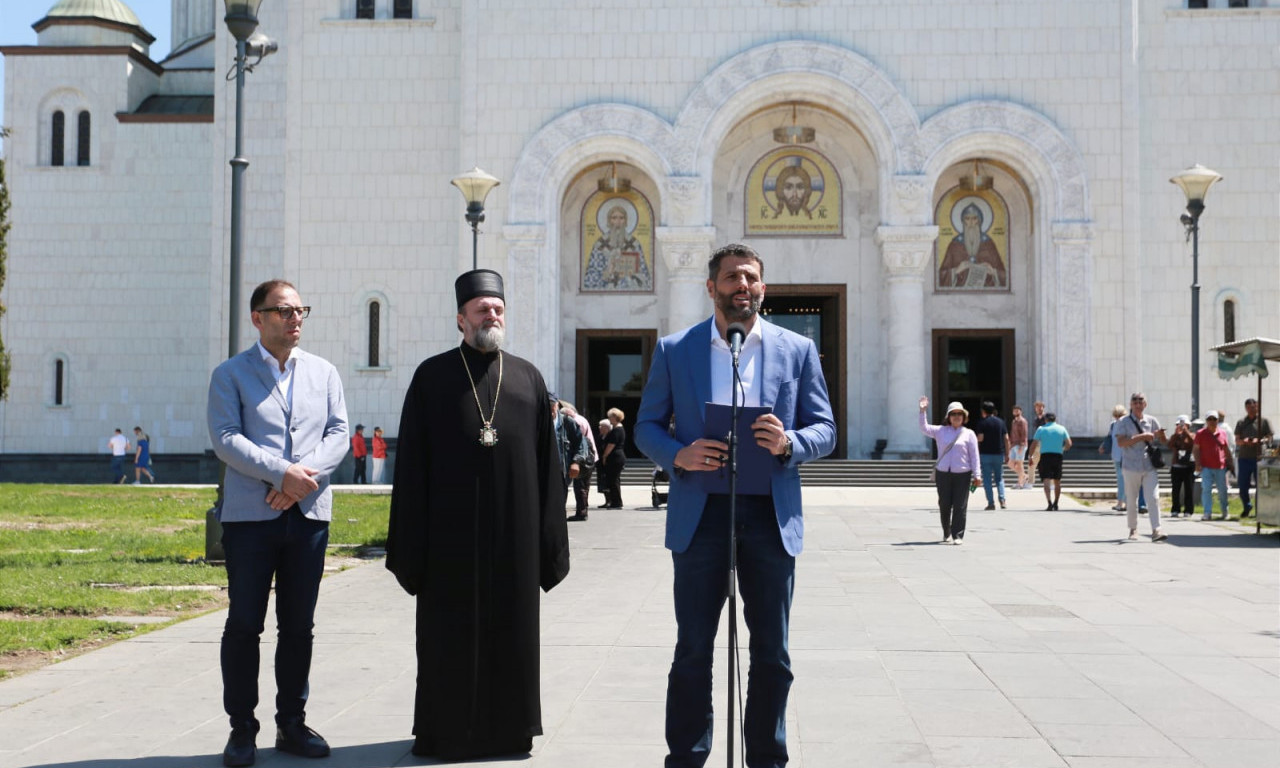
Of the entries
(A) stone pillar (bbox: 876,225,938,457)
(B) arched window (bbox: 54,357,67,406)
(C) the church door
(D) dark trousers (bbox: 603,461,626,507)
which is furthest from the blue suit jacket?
(B) arched window (bbox: 54,357,67,406)

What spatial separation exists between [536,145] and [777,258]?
6.49m

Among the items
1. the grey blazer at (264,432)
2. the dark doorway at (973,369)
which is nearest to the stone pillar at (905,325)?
the dark doorway at (973,369)

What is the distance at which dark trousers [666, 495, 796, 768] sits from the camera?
4891 millimetres

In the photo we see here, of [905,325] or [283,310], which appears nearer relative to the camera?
[283,310]

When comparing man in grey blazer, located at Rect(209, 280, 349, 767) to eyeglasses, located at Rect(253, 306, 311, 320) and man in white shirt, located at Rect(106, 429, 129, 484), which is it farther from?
man in white shirt, located at Rect(106, 429, 129, 484)

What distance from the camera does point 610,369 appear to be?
109 feet

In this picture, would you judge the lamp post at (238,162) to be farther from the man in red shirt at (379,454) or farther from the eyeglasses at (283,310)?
the man in red shirt at (379,454)

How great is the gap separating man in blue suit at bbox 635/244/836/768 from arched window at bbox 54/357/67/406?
34881mm

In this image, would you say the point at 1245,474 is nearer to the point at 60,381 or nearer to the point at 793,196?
the point at 793,196

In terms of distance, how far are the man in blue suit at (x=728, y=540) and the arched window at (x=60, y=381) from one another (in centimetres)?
→ 3488

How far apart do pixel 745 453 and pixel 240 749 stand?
7.79 ft

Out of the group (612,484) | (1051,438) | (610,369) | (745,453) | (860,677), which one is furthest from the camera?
(610,369)

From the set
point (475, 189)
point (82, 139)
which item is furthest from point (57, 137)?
point (475, 189)

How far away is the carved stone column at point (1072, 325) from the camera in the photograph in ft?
99.6
